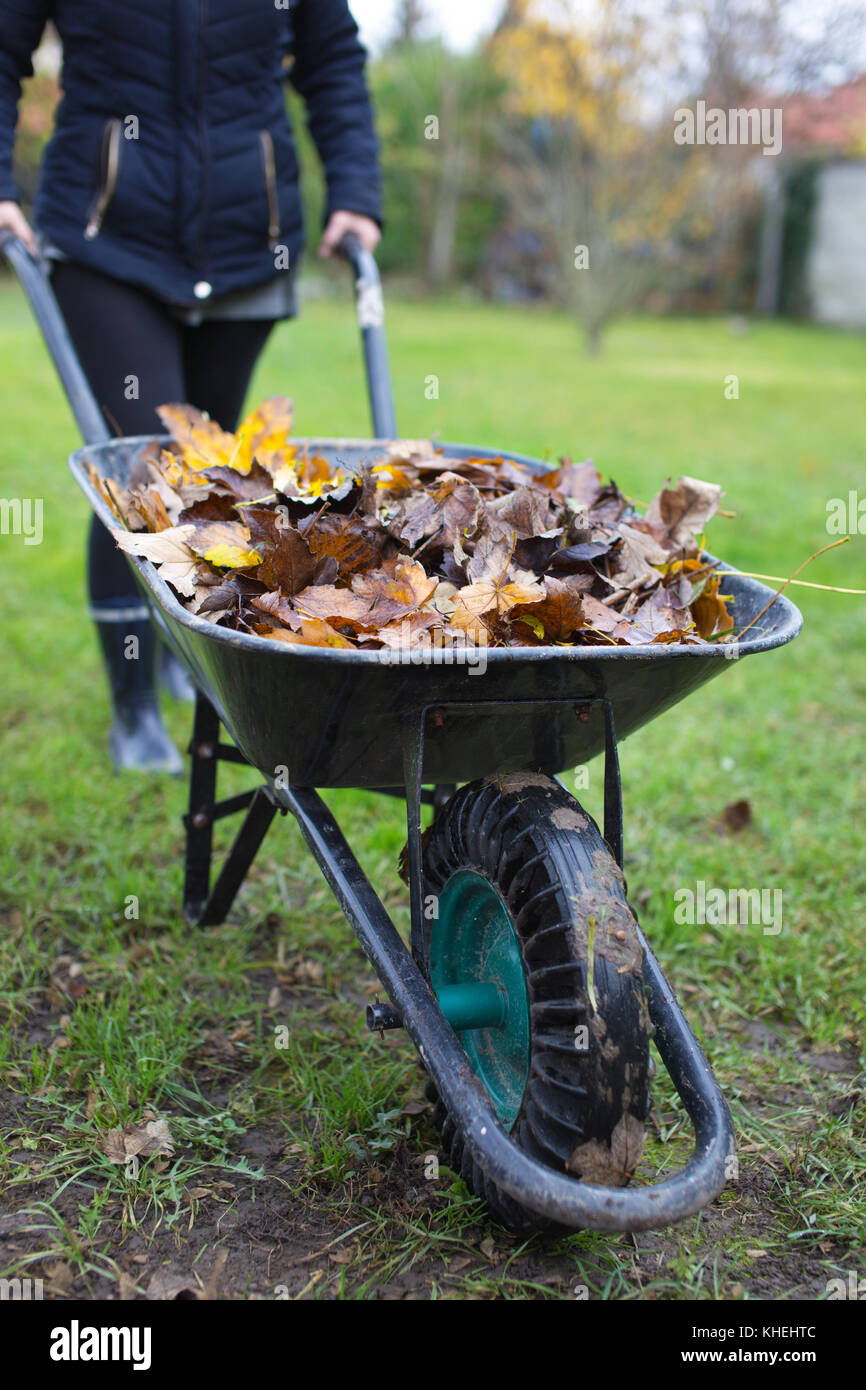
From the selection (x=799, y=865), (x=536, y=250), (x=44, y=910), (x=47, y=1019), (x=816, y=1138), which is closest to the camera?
(x=816, y=1138)

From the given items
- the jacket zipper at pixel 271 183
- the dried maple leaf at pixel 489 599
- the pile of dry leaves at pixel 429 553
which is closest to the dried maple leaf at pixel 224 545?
the pile of dry leaves at pixel 429 553

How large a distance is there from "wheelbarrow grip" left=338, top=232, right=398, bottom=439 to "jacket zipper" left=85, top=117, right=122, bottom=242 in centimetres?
56

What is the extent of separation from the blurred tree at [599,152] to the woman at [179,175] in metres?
10.3

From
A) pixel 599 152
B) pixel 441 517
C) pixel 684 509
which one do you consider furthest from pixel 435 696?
pixel 599 152

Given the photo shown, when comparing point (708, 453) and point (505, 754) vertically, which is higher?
point (708, 453)

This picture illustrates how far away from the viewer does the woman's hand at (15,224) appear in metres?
2.45

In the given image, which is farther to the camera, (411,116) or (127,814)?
(411,116)

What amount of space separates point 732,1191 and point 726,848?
3.69 ft

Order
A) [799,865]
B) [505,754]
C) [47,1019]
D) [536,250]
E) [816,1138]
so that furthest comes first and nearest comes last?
[536,250] < [799,865] < [47,1019] < [816,1138] < [505,754]

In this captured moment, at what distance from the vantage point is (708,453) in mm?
7391

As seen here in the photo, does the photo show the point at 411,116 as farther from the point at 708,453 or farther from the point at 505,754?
the point at 505,754

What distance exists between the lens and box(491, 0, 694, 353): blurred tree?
1251 cm

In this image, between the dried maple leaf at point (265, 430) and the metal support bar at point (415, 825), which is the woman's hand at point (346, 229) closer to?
the dried maple leaf at point (265, 430)
